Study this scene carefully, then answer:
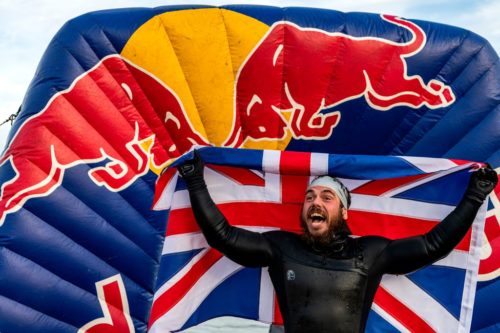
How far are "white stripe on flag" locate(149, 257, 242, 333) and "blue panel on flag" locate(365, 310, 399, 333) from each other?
776 millimetres

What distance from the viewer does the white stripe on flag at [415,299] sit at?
3398 mm

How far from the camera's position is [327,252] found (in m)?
3.07

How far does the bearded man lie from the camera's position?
9.80 feet

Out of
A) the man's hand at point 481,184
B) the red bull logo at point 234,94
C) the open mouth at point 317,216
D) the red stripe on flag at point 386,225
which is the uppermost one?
the red bull logo at point 234,94

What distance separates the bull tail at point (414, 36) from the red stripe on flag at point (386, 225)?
4.64ft

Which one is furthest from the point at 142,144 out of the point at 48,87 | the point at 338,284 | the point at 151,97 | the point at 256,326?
the point at 256,326

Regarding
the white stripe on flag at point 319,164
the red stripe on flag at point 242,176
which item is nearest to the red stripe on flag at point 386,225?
the white stripe on flag at point 319,164

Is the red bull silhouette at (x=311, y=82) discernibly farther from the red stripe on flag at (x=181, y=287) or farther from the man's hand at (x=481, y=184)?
the man's hand at (x=481, y=184)

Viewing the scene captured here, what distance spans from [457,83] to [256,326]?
3334mm

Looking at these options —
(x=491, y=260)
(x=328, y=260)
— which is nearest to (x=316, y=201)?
(x=328, y=260)

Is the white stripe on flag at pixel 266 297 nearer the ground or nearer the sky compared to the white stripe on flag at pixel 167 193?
nearer the ground

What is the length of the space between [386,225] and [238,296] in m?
0.92

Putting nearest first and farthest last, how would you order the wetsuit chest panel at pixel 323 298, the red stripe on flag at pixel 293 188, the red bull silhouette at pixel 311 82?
the wetsuit chest panel at pixel 323 298 → the red stripe on flag at pixel 293 188 → the red bull silhouette at pixel 311 82

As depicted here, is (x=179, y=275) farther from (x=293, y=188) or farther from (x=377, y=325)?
(x=377, y=325)
